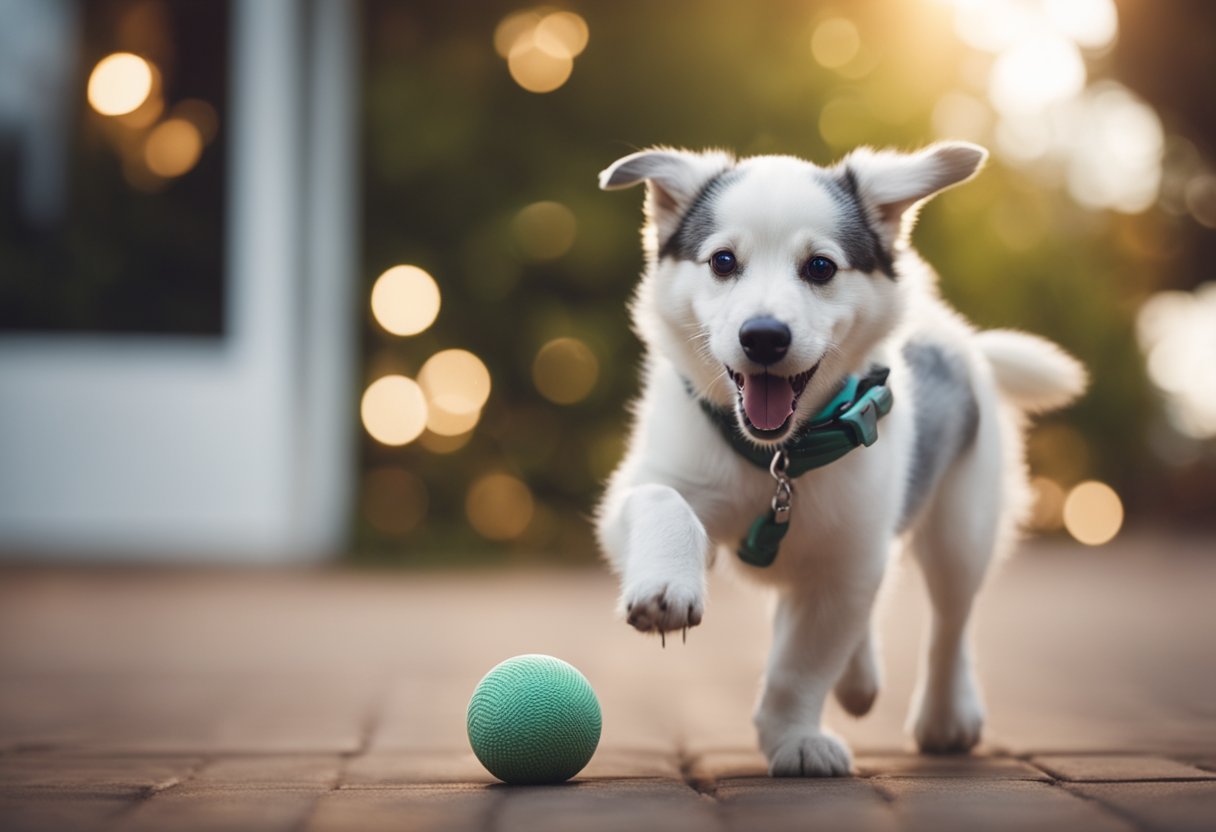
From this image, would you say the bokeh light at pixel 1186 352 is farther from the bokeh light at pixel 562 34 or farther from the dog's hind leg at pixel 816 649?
the dog's hind leg at pixel 816 649

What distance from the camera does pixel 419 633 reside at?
6672 mm

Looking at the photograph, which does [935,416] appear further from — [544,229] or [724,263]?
[544,229]

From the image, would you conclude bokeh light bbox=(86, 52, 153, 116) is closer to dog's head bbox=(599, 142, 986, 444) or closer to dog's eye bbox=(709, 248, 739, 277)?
dog's head bbox=(599, 142, 986, 444)

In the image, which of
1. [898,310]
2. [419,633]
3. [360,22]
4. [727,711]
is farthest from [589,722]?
[360,22]

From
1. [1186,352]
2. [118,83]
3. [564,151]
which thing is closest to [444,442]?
[564,151]

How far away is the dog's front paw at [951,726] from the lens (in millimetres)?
3934

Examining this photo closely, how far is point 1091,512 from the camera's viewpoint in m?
14.0

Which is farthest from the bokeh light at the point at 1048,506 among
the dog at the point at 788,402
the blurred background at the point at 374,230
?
the dog at the point at 788,402

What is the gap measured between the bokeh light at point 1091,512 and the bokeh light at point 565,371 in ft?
17.8

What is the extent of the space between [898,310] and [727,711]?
1659mm

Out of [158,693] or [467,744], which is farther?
[158,693]

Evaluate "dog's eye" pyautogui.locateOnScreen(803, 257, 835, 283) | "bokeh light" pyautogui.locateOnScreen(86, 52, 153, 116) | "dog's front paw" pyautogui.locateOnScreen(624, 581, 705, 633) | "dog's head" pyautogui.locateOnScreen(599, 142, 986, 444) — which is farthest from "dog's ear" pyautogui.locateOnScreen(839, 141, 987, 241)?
"bokeh light" pyautogui.locateOnScreen(86, 52, 153, 116)

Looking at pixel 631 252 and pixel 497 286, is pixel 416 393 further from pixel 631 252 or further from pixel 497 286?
pixel 631 252

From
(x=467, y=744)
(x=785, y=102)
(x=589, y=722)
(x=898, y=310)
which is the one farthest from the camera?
(x=785, y=102)
